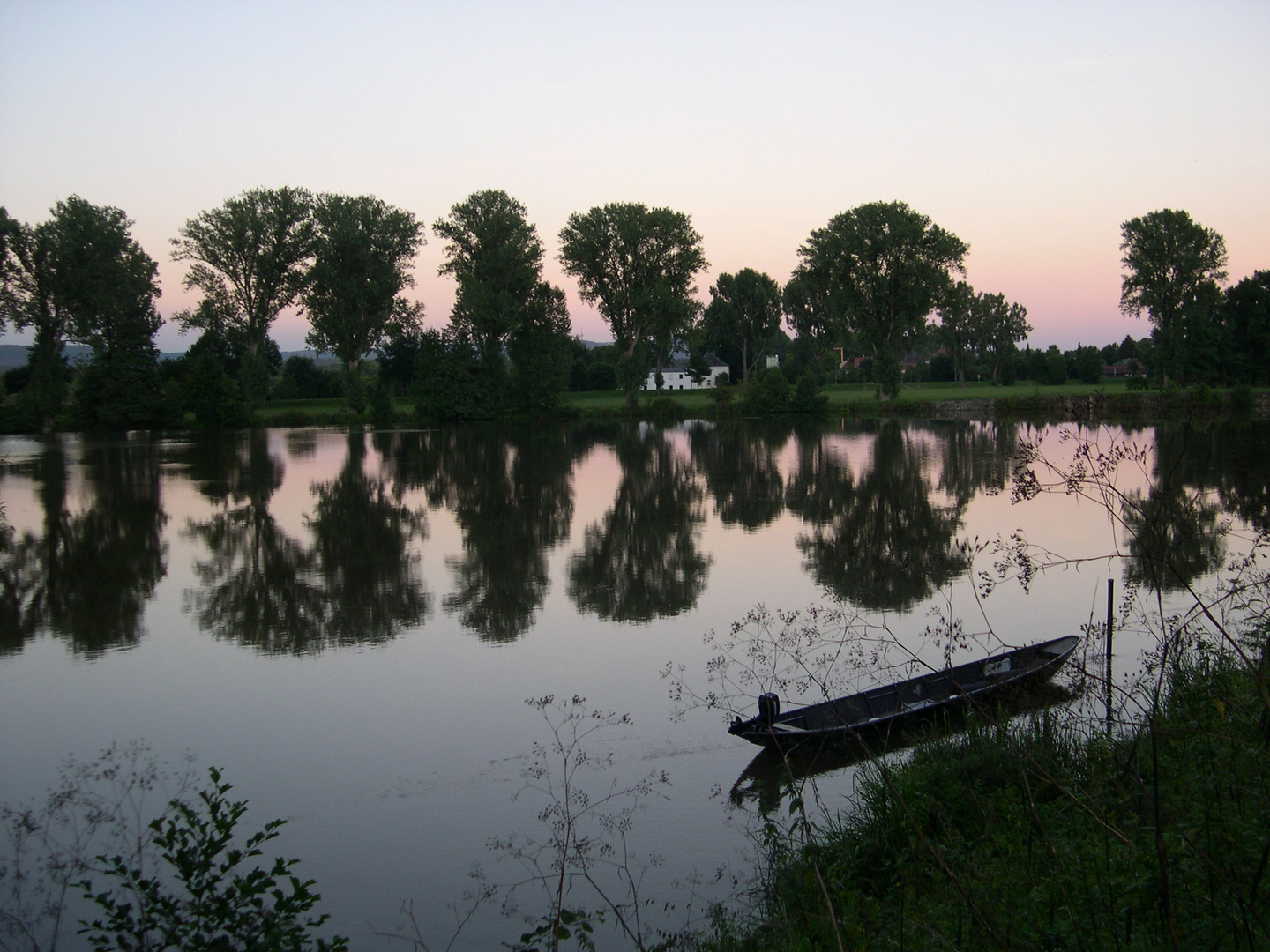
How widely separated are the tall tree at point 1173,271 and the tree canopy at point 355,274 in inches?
1929

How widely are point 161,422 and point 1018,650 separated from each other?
62.6 m

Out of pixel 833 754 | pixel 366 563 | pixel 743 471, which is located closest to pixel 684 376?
pixel 743 471

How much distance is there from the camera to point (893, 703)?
27.2 feet

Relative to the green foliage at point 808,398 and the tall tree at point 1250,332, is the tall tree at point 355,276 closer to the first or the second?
the green foliage at point 808,398

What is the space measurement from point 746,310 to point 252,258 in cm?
4541

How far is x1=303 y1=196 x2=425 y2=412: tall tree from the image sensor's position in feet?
191

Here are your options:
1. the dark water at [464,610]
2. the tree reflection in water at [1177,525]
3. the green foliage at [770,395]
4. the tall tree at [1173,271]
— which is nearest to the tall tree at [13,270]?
the dark water at [464,610]

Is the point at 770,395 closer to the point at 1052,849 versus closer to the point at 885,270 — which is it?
the point at 885,270

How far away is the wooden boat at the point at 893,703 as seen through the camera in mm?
7727

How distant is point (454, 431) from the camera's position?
5356 cm

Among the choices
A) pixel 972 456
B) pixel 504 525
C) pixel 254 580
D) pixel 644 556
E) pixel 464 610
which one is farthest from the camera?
pixel 972 456

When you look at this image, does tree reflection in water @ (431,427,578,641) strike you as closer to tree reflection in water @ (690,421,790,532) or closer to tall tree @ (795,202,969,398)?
tree reflection in water @ (690,421,790,532)

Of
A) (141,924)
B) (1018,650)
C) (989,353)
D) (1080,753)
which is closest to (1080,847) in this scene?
(1080,753)

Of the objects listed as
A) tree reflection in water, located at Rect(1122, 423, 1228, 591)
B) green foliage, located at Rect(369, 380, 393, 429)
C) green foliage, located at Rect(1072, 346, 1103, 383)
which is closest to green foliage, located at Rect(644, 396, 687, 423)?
green foliage, located at Rect(369, 380, 393, 429)
